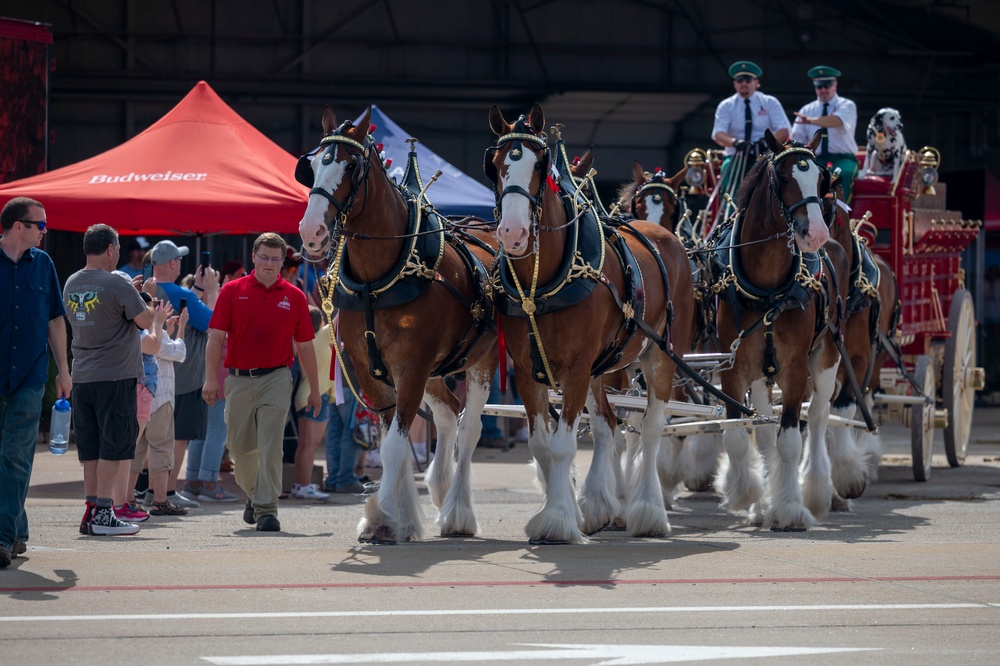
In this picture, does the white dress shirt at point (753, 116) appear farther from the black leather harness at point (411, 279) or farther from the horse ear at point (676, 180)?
the black leather harness at point (411, 279)

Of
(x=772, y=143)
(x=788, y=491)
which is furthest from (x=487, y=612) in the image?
(x=772, y=143)

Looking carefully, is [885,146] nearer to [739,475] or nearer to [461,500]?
[739,475]

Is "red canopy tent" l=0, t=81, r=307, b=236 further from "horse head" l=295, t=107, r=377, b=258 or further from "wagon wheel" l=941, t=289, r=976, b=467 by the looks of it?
"wagon wheel" l=941, t=289, r=976, b=467

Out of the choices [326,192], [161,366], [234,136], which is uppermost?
[234,136]

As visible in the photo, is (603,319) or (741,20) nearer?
(603,319)

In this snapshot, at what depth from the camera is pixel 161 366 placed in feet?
35.0

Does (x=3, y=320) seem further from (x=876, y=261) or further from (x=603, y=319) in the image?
(x=876, y=261)

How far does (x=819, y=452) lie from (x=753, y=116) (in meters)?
3.40

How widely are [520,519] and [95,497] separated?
3.17 m

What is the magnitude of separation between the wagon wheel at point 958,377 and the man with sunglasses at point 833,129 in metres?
A: 2.30

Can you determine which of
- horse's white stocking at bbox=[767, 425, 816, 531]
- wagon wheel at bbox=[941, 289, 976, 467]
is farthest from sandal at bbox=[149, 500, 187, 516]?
wagon wheel at bbox=[941, 289, 976, 467]

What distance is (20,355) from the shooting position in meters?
8.01

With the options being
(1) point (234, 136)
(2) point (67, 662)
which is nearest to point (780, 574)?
(2) point (67, 662)

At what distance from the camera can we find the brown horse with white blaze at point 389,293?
8594 millimetres
